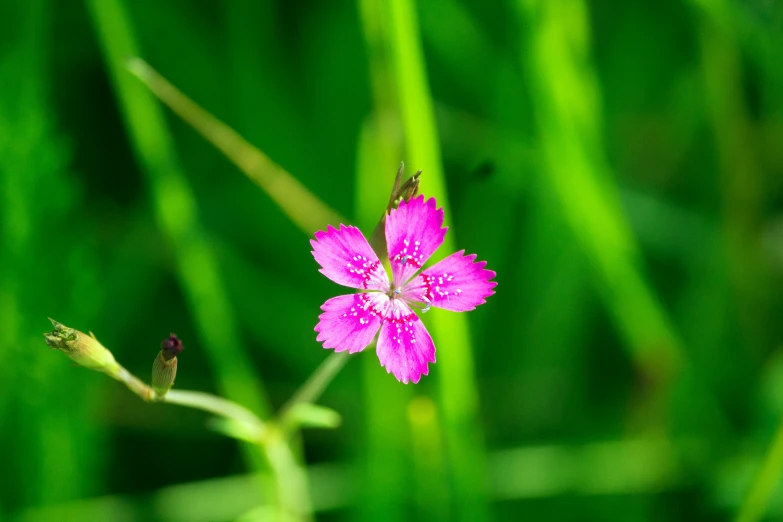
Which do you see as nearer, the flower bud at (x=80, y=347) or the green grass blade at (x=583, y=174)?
the flower bud at (x=80, y=347)

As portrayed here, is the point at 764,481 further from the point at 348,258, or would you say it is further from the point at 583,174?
the point at 348,258

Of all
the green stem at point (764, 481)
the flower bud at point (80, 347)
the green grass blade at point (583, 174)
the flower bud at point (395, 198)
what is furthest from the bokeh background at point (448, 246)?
the flower bud at point (80, 347)

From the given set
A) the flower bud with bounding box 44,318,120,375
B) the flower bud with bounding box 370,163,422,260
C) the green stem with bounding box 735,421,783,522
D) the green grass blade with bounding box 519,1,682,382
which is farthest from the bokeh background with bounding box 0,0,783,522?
the flower bud with bounding box 44,318,120,375

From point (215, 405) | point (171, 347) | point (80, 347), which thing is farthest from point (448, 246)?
point (80, 347)

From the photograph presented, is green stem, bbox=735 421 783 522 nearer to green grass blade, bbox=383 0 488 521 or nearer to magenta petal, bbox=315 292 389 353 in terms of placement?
green grass blade, bbox=383 0 488 521

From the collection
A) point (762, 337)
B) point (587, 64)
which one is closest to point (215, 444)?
point (587, 64)

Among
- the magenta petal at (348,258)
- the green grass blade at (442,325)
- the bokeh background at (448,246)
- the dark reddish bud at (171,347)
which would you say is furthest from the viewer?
the bokeh background at (448,246)

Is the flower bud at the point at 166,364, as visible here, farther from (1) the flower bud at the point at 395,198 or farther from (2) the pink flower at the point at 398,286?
(1) the flower bud at the point at 395,198
